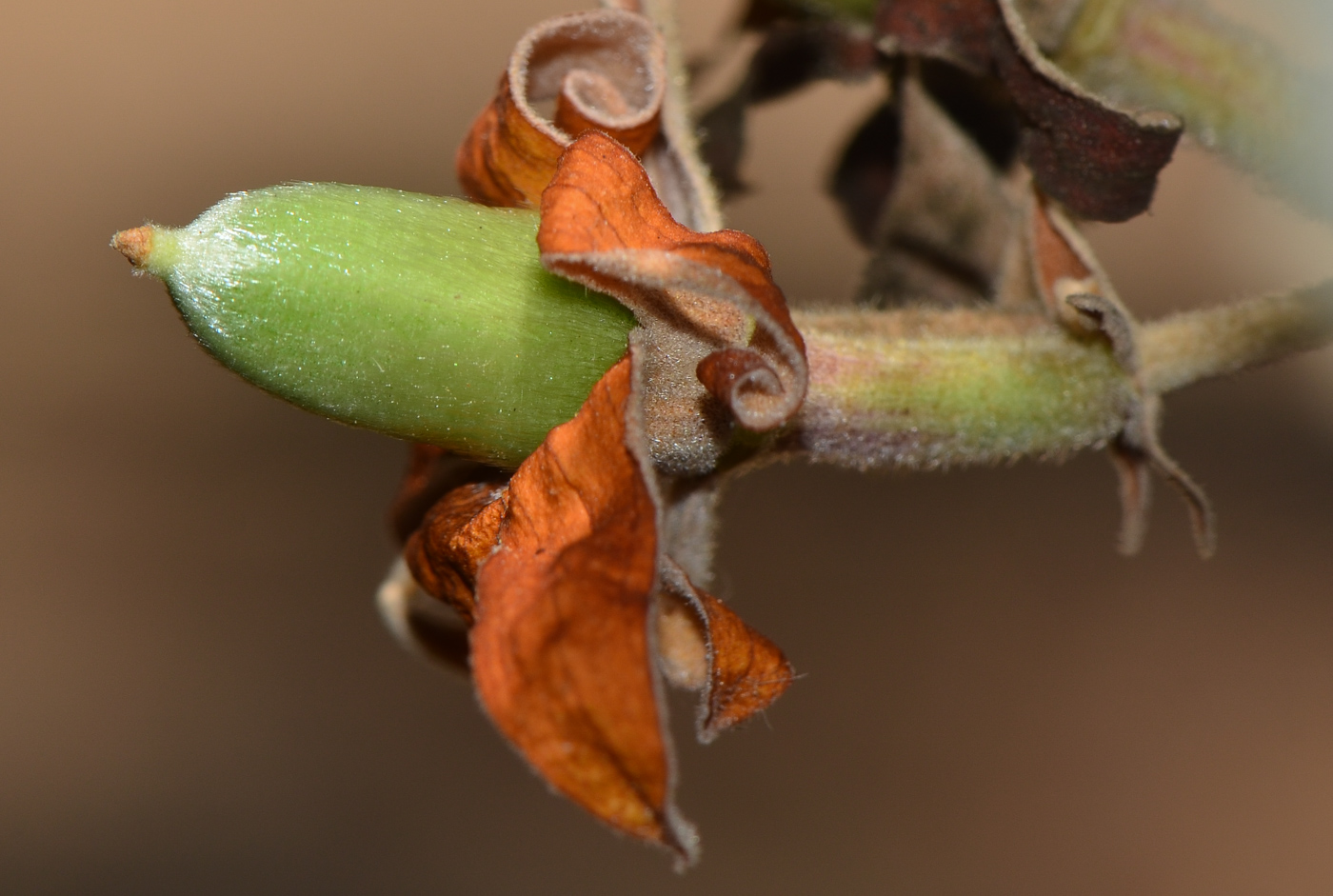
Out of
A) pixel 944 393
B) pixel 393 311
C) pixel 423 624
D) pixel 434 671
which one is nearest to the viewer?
pixel 393 311

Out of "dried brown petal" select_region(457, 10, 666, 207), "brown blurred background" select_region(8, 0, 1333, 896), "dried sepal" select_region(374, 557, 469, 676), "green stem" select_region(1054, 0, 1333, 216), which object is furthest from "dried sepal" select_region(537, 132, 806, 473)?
"brown blurred background" select_region(8, 0, 1333, 896)

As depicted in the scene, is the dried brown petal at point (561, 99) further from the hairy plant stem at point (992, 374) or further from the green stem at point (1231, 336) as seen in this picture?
the green stem at point (1231, 336)

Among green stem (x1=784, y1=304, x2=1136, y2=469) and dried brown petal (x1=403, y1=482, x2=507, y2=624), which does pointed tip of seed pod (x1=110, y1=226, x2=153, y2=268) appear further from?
green stem (x1=784, y1=304, x2=1136, y2=469)

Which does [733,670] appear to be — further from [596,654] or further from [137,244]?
[137,244]

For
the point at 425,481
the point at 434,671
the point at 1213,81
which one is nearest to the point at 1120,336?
the point at 1213,81

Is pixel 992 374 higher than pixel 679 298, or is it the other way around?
pixel 679 298

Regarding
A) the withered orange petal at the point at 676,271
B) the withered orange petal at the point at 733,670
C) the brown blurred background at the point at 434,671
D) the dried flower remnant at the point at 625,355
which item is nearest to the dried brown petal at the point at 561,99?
the dried flower remnant at the point at 625,355

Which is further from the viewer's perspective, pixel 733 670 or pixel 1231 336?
pixel 1231 336
